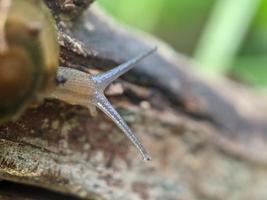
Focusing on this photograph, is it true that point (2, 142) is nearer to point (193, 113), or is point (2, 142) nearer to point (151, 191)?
point (151, 191)

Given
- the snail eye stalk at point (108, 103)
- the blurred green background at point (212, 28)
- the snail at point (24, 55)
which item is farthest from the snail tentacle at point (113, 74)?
the blurred green background at point (212, 28)

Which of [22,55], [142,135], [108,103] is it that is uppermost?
[22,55]

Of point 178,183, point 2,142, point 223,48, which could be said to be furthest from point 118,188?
point 223,48

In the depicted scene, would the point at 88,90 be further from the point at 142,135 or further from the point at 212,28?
the point at 212,28

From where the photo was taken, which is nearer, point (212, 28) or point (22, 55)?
point (22, 55)

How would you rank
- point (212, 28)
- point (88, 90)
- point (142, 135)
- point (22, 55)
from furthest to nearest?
point (212, 28) → point (142, 135) → point (88, 90) → point (22, 55)

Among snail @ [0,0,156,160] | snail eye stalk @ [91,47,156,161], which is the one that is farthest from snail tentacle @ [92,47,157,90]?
snail @ [0,0,156,160]

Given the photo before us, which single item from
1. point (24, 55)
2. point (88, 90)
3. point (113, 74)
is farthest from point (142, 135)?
point (24, 55)
